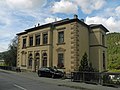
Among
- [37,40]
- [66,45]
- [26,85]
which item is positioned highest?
[37,40]

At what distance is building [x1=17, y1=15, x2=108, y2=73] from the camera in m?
35.5

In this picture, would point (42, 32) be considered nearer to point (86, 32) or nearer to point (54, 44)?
point (54, 44)

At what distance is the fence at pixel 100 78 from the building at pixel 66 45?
31.6 ft

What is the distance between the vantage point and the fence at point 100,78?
19.5 m

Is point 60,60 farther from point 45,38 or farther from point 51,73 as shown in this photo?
point 51,73

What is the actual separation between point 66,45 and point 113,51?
7133 cm

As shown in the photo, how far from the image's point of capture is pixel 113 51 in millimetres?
103438

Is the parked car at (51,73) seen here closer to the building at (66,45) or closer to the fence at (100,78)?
the building at (66,45)

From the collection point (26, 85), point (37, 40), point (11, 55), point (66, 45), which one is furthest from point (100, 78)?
point (11, 55)

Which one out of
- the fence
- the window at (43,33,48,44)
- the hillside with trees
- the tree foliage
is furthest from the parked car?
the hillside with trees

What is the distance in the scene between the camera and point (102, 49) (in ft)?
→ 133

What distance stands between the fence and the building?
31.6ft

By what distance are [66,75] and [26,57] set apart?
1483 cm

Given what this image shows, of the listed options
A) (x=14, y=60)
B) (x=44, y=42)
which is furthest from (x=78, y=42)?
(x=14, y=60)
